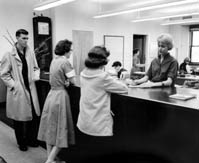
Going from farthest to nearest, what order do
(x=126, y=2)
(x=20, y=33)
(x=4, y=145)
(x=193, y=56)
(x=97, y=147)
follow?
(x=193, y=56) → (x=126, y=2) → (x=4, y=145) → (x=20, y=33) → (x=97, y=147)

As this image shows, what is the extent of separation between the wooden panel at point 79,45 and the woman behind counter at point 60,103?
15.7 ft

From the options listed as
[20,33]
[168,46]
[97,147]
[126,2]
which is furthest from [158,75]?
[126,2]

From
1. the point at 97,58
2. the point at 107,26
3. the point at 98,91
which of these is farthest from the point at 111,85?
the point at 107,26

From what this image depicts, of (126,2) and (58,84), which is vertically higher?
(126,2)

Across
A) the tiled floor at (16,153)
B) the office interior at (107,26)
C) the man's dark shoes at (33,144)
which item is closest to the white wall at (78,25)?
the office interior at (107,26)

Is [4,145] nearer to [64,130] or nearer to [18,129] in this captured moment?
[18,129]

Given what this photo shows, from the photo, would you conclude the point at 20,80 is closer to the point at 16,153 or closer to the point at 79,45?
the point at 16,153

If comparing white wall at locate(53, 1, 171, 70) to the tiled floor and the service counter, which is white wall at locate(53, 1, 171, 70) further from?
the service counter

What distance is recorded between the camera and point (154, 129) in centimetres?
174

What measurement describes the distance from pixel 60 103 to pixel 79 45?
16.6 ft

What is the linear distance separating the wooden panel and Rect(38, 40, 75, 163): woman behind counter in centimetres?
478

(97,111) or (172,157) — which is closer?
(172,157)

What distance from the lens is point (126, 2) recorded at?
7.54 meters

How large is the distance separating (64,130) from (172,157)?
3.70 feet
